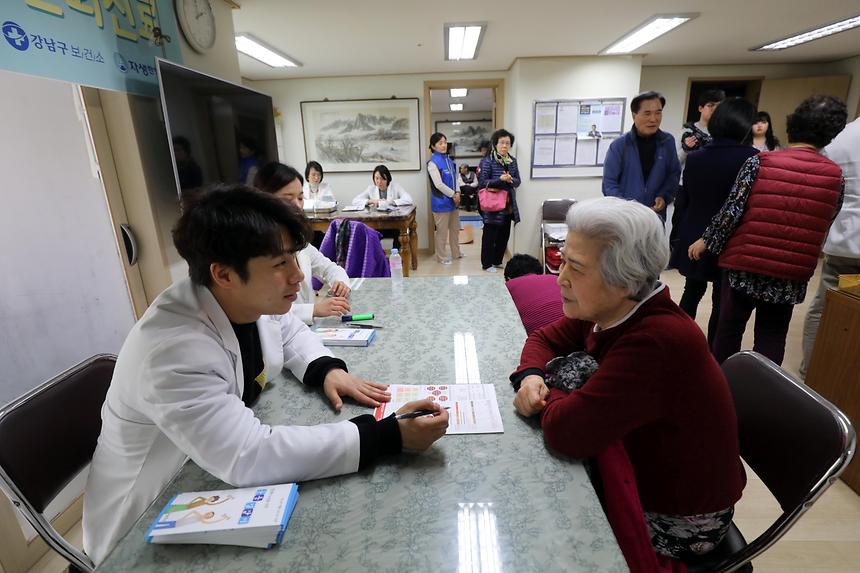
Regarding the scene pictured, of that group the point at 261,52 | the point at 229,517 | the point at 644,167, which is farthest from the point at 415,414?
the point at 261,52

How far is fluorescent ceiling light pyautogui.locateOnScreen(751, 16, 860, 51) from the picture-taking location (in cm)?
365

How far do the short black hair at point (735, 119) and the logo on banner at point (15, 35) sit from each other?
296cm

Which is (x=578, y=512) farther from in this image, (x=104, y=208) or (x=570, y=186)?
(x=570, y=186)

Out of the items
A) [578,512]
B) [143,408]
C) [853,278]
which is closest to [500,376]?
[578,512]

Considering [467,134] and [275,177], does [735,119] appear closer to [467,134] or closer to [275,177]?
[275,177]

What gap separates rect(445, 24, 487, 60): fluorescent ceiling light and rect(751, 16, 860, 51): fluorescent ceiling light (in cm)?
296

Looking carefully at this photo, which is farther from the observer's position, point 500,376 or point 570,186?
point 570,186

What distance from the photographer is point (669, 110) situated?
17.6ft

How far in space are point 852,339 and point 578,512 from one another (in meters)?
1.87

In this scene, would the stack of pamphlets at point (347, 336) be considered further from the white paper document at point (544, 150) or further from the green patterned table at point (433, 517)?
the white paper document at point (544, 150)

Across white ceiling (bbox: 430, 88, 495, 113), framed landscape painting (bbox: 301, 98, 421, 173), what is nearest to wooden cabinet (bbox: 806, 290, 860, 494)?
framed landscape painting (bbox: 301, 98, 421, 173)

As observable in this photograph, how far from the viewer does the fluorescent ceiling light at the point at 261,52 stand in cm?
367

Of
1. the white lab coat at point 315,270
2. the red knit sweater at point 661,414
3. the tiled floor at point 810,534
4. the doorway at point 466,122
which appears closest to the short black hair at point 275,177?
the white lab coat at point 315,270

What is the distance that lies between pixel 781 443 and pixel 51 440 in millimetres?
1735
